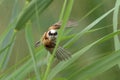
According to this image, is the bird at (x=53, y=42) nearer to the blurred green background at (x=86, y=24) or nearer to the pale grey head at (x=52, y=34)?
the pale grey head at (x=52, y=34)

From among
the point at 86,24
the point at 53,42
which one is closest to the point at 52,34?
the point at 53,42

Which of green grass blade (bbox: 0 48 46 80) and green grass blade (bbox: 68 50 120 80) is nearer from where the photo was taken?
green grass blade (bbox: 68 50 120 80)

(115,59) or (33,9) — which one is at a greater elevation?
(33,9)

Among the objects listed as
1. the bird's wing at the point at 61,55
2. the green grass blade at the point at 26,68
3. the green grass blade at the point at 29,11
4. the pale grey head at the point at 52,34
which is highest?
the green grass blade at the point at 29,11

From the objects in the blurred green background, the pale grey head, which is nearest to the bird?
the pale grey head

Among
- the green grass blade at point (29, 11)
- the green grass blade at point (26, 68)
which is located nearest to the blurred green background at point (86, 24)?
the green grass blade at point (26, 68)

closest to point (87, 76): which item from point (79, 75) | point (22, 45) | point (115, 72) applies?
point (79, 75)

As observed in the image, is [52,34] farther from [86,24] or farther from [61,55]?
[86,24]

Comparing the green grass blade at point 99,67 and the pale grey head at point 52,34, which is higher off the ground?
the pale grey head at point 52,34

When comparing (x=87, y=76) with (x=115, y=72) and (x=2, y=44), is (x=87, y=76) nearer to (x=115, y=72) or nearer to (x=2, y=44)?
(x=2, y=44)

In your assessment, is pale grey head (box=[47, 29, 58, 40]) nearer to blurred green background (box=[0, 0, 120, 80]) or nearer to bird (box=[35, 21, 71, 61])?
bird (box=[35, 21, 71, 61])

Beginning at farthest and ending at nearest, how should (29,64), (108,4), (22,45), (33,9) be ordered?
(22,45), (108,4), (29,64), (33,9)
